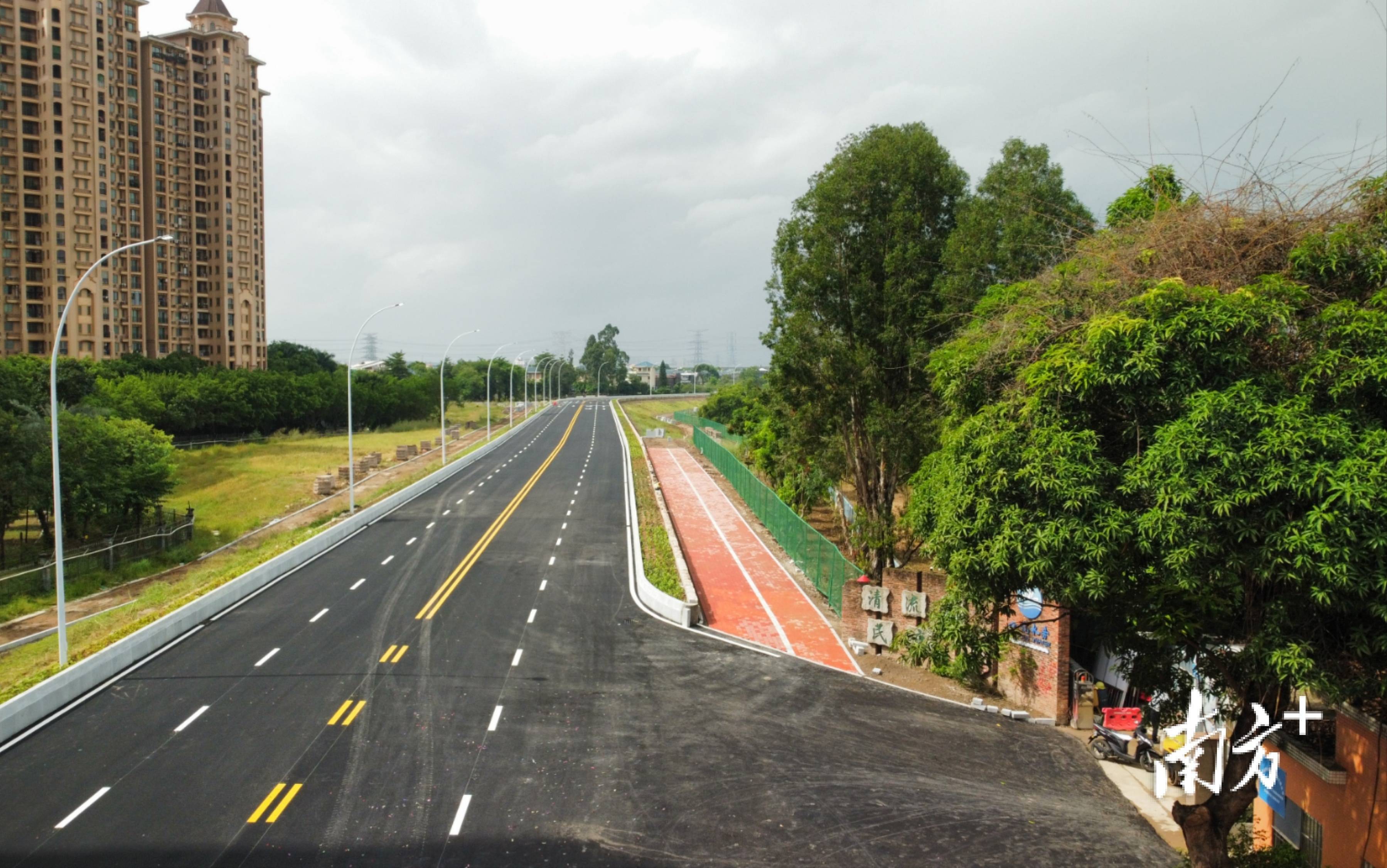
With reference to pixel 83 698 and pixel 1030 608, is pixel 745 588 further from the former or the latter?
pixel 83 698

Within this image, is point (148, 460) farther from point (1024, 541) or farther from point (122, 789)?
point (1024, 541)

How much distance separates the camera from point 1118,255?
12492 millimetres

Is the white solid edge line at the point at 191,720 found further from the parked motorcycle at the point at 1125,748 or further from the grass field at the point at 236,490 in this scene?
the grass field at the point at 236,490

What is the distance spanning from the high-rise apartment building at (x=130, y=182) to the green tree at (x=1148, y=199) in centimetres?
9817

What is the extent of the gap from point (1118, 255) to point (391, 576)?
74.2ft

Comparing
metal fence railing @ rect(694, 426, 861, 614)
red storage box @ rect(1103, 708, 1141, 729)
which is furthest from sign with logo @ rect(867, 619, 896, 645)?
red storage box @ rect(1103, 708, 1141, 729)

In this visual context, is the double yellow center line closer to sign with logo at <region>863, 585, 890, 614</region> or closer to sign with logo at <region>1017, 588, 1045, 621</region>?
sign with logo at <region>863, 585, 890, 614</region>

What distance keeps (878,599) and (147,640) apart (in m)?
16.6

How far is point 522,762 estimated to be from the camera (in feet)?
47.2

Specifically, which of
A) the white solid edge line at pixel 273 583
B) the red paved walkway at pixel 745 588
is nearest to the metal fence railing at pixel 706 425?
the red paved walkway at pixel 745 588

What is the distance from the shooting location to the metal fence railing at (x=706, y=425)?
6975cm

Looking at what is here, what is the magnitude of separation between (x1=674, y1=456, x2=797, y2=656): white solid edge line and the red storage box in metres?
6.94

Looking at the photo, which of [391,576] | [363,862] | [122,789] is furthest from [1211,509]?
[391,576]

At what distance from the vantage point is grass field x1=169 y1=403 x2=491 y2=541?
49.8m
